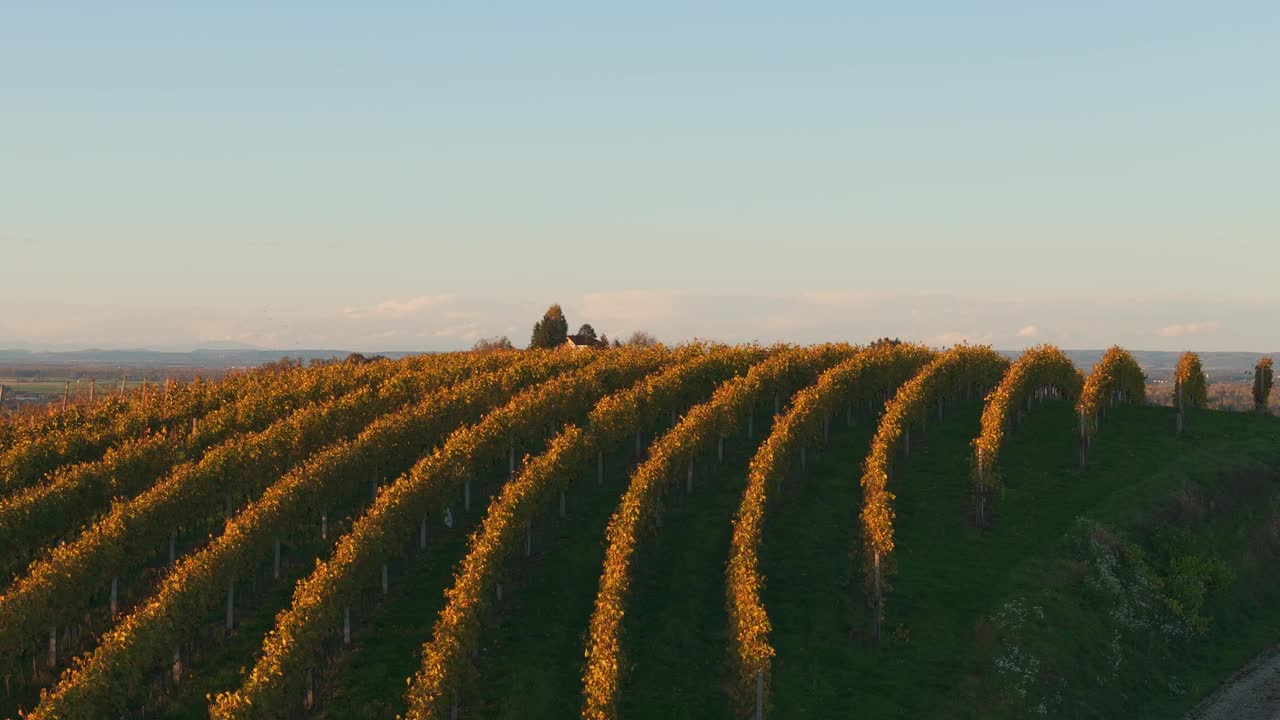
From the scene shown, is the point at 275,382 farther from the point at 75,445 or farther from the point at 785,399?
the point at 785,399

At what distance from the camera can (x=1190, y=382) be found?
8494 cm

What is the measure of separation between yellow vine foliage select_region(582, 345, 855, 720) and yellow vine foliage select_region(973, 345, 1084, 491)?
1374 cm

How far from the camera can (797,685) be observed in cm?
4381

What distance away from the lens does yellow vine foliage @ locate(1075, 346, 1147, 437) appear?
7218cm

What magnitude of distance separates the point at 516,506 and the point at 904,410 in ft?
93.3

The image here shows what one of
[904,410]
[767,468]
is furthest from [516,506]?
[904,410]

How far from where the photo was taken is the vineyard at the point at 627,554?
42.2m

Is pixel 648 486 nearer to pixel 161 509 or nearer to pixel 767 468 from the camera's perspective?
pixel 767 468

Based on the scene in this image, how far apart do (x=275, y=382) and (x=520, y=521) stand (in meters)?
38.6

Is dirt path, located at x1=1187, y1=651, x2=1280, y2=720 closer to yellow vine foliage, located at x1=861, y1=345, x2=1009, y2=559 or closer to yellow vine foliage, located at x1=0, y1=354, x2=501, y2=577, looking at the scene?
yellow vine foliage, located at x1=861, y1=345, x2=1009, y2=559

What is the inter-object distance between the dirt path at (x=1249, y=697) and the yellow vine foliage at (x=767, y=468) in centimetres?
1868

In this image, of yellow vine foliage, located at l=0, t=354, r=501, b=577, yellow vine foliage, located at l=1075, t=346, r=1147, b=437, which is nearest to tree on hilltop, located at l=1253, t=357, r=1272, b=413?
yellow vine foliage, located at l=1075, t=346, r=1147, b=437

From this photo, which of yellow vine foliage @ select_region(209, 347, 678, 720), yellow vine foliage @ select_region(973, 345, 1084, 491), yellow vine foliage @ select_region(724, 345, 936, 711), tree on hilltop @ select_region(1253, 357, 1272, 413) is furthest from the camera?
tree on hilltop @ select_region(1253, 357, 1272, 413)

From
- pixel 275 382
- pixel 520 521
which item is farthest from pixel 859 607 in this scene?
pixel 275 382
